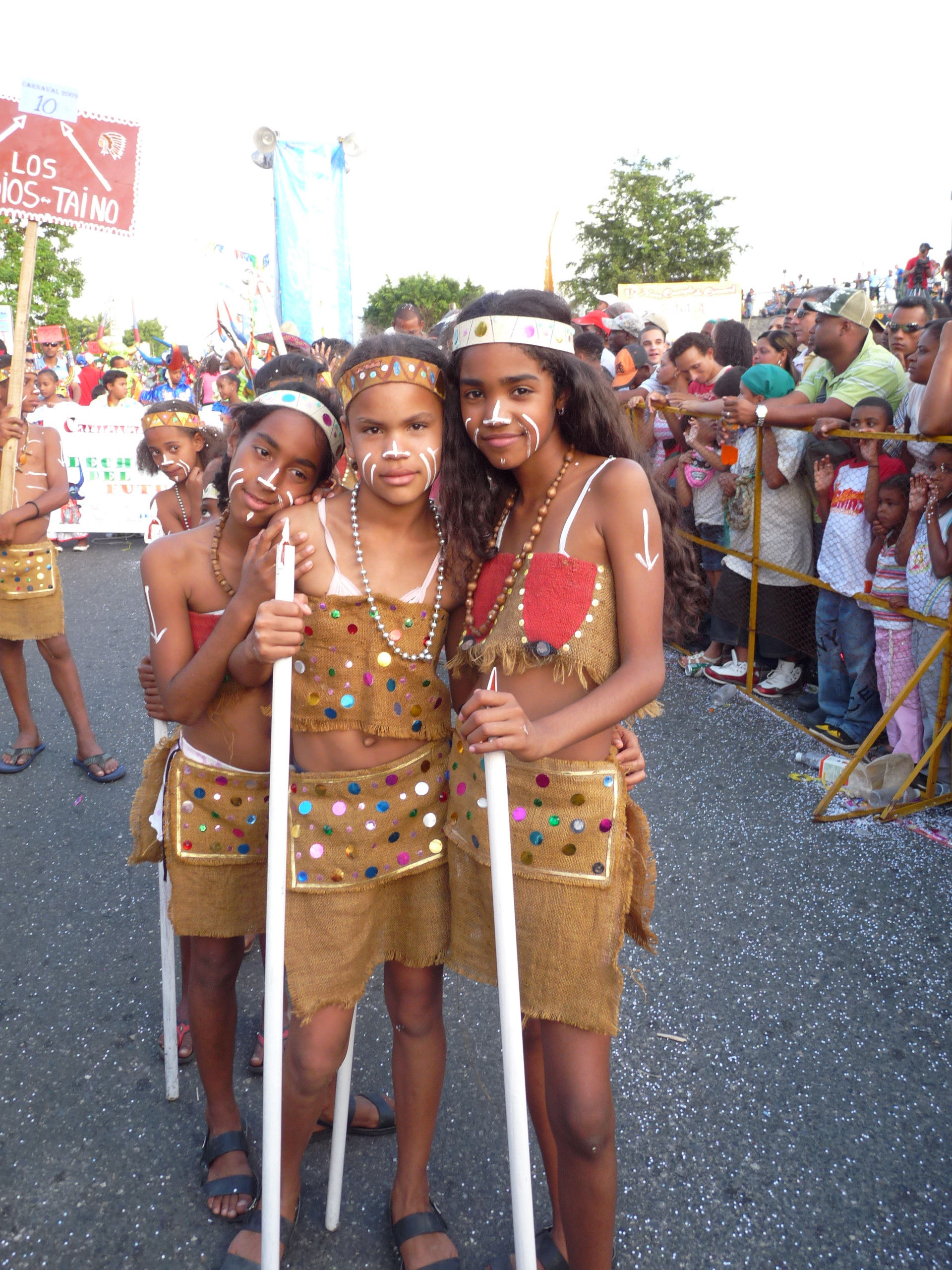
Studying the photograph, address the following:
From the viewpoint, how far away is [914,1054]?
2.30 m

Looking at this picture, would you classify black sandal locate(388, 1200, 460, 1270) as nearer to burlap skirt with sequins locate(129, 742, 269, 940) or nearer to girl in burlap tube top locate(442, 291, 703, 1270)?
girl in burlap tube top locate(442, 291, 703, 1270)

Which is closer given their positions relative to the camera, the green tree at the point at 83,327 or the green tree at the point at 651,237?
the green tree at the point at 651,237

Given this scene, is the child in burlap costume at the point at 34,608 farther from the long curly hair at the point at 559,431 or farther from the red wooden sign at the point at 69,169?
the long curly hair at the point at 559,431

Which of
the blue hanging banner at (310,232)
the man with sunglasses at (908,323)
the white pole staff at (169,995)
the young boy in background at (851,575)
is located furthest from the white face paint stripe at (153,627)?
the blue hanging banner at (310,232)

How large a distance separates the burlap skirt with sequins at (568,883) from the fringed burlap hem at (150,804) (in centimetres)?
95

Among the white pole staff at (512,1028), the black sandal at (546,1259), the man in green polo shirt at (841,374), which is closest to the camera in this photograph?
the white pole staff at (512,1028)

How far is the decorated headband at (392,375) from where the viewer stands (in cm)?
167

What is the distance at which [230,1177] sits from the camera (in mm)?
1990

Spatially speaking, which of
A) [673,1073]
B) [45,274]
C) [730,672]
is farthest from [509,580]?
[45,274]

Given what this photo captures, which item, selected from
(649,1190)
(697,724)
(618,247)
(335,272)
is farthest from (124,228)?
(618,247)

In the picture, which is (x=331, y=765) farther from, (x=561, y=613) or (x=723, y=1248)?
(x=723, y=1248)

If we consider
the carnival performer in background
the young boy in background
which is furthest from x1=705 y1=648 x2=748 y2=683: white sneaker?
the carnival performer in background

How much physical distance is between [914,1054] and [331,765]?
1823mm

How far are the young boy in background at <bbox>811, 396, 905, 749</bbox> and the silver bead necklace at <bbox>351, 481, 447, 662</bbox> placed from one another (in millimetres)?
2859
